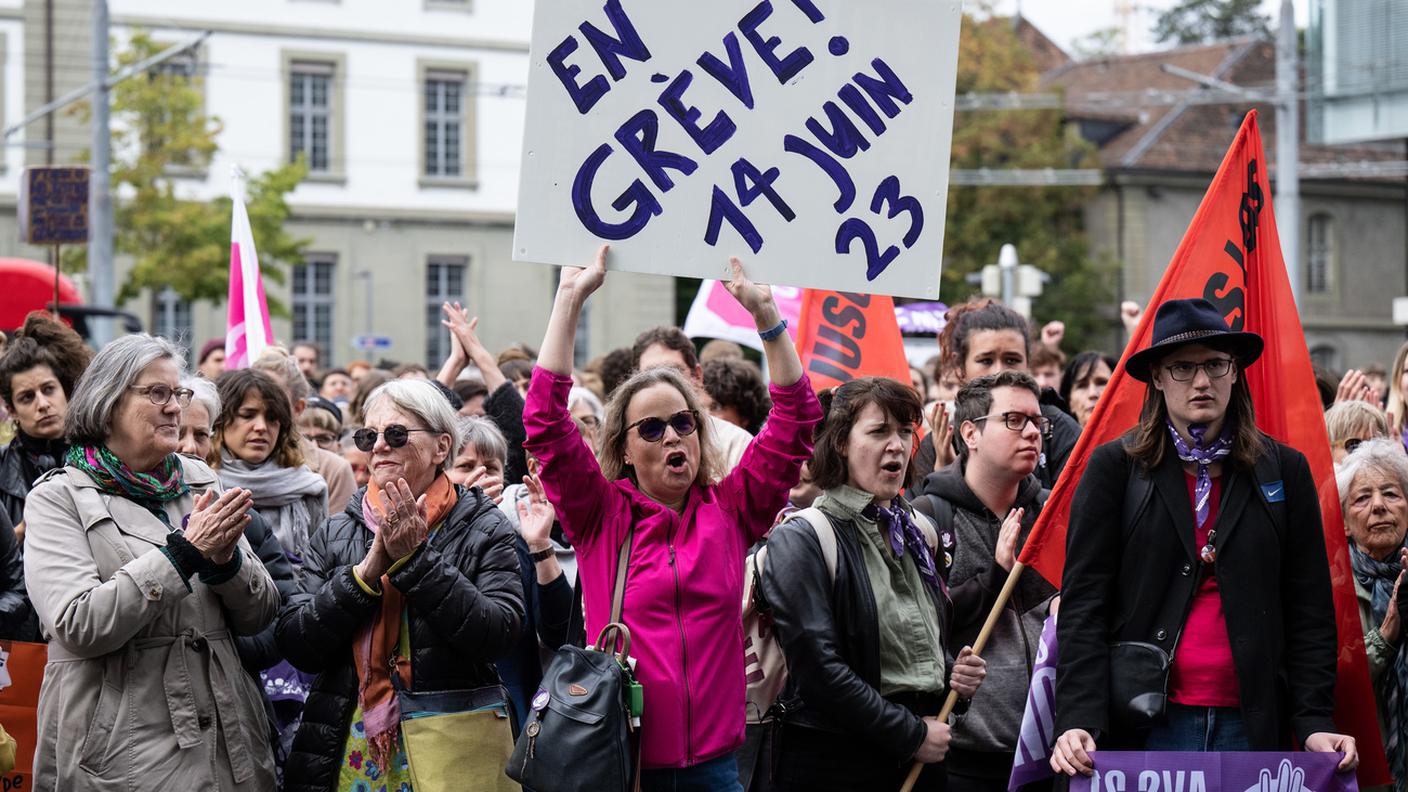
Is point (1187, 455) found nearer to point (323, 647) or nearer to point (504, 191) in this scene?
point (323, 647)

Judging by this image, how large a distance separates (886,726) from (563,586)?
1.14 meters

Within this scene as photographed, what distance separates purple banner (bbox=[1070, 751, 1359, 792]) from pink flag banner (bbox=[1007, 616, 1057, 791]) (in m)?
0.40

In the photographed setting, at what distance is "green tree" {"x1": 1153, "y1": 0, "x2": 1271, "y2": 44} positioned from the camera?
6397 centimetres

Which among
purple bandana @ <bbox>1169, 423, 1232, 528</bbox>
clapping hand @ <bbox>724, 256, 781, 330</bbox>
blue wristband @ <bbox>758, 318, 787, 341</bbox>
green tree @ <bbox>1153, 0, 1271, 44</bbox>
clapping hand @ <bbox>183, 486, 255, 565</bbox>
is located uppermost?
green tree @ <bbox>1153, 0, 1271, 44</bbox>

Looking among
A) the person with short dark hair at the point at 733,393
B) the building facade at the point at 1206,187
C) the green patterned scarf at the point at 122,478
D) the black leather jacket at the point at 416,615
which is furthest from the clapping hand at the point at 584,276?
the building facade at the point at 1206,187

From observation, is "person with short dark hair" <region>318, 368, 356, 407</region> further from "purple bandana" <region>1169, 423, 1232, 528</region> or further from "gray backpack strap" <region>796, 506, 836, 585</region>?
"purple bandana" <region>1169, 423, 1232, 528</region>

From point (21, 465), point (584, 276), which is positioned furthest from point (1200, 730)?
point (21, 465)

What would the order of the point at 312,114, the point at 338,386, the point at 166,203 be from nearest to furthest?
the point at 338,386, the point at 166,203, the point at 312,114

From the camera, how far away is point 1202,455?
4.45m

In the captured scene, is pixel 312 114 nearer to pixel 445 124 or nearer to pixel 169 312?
pixel 445 124

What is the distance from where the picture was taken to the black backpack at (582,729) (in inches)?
168

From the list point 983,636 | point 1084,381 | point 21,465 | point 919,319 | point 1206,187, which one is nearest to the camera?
point 983,636

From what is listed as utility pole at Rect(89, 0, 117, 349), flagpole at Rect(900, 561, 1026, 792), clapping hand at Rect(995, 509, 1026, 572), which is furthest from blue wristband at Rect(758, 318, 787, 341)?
utility pole at Rect(89, 0, 117, 349)

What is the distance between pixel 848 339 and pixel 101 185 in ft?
47.8
